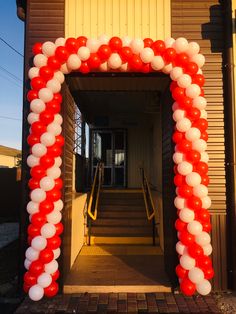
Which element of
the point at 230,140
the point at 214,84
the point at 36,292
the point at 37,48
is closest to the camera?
the point at 36,292

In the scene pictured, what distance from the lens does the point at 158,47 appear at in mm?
3967

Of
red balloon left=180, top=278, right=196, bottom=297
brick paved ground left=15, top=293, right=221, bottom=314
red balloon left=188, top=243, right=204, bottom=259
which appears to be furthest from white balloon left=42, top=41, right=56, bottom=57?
red balloon left=180, top=278, right=196, bottom=297

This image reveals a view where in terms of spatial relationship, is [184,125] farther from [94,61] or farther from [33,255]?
[33,255]

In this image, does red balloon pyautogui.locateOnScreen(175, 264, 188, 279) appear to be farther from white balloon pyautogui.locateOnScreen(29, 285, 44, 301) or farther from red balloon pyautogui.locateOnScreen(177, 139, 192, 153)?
white balloon pyautogui.locateOnScreen(29, 285, 44, 301)

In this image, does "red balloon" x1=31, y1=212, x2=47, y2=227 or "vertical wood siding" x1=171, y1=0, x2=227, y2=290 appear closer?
"red balloon" x1=31, y1=212, x2=47, y2=227

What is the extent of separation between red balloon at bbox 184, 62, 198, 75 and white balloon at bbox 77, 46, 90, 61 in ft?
4.64

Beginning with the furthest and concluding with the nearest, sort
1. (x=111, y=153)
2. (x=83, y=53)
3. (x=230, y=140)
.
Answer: (x=111, y=153) → (x=230, y=140) → (x=83, y=53)

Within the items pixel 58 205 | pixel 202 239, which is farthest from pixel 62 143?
pixel 202 239

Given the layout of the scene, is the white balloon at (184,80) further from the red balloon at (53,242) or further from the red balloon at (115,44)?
the red balloon at (53,242)

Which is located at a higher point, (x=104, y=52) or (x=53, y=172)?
(x=104, y=52)

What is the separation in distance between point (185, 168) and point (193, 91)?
1085 millimetres

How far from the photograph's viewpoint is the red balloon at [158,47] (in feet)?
13.0

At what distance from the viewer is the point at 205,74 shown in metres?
4.46

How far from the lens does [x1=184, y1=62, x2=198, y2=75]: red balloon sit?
13.0 ft
